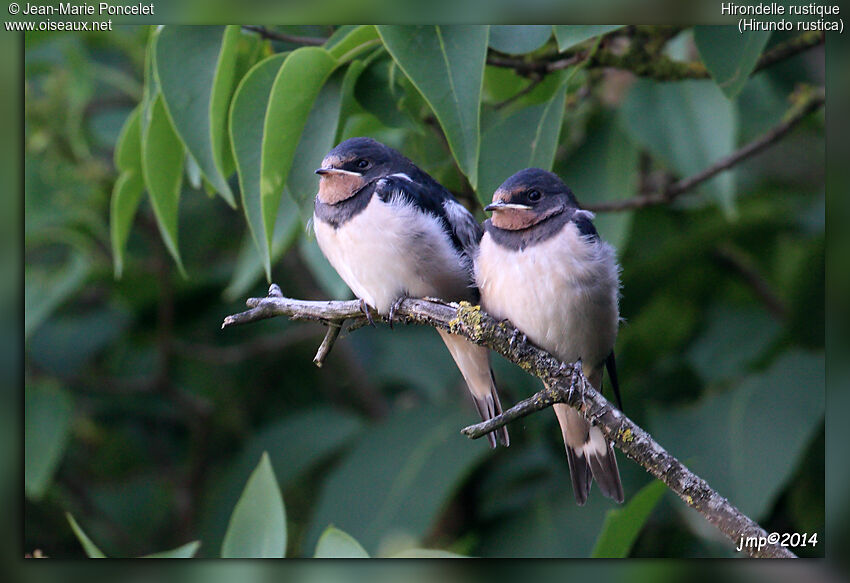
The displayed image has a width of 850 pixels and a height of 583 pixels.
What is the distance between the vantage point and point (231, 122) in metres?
1.10

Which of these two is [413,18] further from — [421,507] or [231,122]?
[421,507]

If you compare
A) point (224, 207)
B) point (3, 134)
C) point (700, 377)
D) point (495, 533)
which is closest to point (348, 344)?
point (224, 207)

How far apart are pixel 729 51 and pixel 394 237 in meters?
0.50

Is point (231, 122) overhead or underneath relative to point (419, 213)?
overhead

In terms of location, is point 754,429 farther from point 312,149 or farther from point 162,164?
point 162,164

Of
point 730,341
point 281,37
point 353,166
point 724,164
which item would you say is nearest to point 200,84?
point 281,37

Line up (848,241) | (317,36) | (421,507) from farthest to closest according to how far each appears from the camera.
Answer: (421,507) < (317,36) < (848,241)

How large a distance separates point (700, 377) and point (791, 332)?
191 millimetres

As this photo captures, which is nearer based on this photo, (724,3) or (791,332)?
(724,3)

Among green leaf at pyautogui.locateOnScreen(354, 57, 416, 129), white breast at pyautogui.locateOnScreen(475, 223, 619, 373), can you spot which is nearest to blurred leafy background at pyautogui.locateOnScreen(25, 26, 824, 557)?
green leaf at pyautogui.locateOnScreen(354, 57, 416, 129)

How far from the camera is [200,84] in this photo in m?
1.19

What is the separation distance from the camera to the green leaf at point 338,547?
109cm

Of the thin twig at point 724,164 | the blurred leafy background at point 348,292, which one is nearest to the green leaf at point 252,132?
the blurred leafy background at point 348,292

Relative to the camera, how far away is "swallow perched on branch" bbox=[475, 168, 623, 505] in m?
1.00
